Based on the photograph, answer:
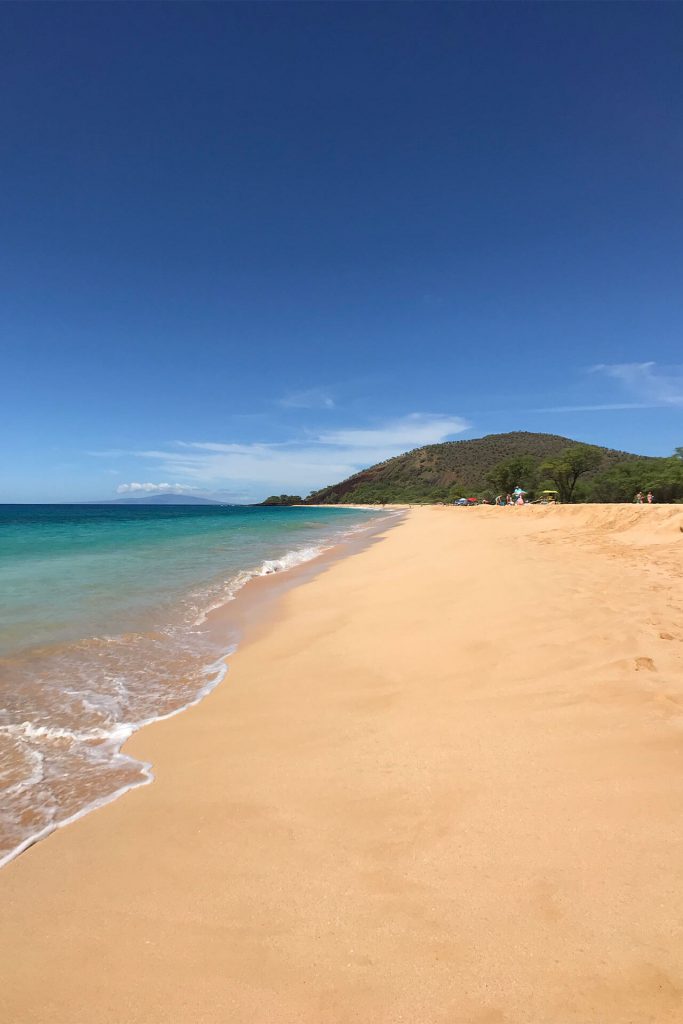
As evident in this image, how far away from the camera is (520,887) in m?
2.04

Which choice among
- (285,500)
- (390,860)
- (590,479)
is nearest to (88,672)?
(390,860)

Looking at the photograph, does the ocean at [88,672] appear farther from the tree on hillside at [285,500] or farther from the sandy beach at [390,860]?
the tree on hillside at [285,500]

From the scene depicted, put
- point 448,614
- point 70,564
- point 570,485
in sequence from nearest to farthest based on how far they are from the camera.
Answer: point 448,614
point 70,564
point 570,485

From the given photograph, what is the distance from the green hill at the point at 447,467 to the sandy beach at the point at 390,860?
90264 millimetres

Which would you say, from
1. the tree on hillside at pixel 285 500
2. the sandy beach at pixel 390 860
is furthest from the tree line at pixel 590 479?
the tree on hillside at pixel 285 500

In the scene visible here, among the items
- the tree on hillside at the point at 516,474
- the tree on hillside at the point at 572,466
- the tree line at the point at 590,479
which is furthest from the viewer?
the tree on hillside at the point at 516,474

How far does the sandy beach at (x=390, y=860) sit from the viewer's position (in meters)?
1.68

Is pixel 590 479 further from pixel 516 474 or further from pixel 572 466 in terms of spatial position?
pixel 572 466

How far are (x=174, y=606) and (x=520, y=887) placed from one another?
25.9 feet

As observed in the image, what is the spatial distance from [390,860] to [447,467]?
441 feet

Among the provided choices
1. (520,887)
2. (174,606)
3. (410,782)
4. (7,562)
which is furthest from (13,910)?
(7,562)

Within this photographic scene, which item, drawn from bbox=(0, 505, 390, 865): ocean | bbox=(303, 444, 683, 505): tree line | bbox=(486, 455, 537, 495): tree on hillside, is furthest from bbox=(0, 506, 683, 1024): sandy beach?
bbox=(486, 455, 537, 495): tree on hillside

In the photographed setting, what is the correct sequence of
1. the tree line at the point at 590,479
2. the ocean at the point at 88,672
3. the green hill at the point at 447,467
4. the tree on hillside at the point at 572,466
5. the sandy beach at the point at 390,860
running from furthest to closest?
the green hill at the point at 447,467 < the tree on hillside at the point at 572,466 < the tree line at the point at 590,479 < the ocean at the point at 88,672 < the sandy beach at the point at 390,860

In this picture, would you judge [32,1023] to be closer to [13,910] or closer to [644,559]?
[13,910]
